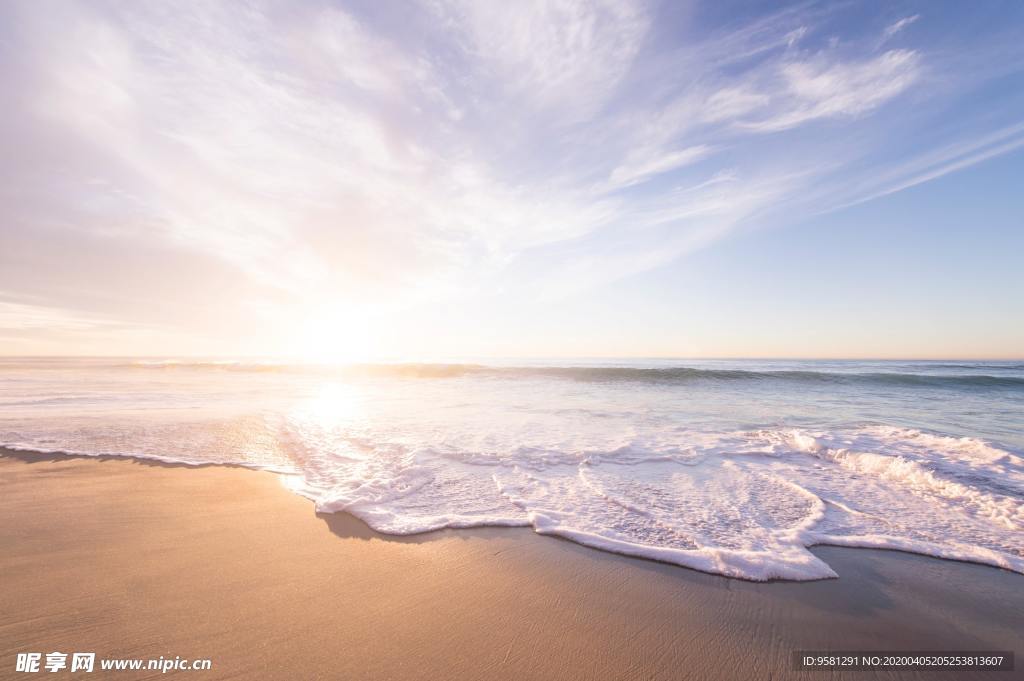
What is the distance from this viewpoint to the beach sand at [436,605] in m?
2.23

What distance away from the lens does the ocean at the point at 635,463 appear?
12.5ft

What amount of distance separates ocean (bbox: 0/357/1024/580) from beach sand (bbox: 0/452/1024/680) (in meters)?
0.33

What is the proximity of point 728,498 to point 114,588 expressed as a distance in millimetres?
5652

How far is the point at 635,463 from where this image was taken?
598 cm

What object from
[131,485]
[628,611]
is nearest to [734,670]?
[628,611]

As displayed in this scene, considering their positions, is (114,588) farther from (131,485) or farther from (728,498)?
(728,498)

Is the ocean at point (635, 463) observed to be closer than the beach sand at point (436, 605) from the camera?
No

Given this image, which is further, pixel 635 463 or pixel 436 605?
pixel 635 463

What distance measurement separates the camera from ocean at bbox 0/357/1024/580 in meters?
3.80

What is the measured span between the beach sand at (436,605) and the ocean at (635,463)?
330mm

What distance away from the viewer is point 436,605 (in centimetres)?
271

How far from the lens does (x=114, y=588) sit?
2.77 metres

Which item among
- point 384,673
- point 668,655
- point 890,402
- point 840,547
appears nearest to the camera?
point 384,673

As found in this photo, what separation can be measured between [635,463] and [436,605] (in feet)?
13.2
